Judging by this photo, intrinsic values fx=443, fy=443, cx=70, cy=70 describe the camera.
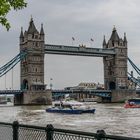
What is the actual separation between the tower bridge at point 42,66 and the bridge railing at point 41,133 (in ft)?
327

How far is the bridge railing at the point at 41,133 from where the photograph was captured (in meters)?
6.96

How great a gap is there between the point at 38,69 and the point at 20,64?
7.30 m

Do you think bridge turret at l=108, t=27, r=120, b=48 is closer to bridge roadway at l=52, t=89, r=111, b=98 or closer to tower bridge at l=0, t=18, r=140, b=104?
tower bridge at l=0, t=18, r=140, b=104

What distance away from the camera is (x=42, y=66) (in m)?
125

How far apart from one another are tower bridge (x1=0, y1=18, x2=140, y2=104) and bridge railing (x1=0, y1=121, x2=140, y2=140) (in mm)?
99762

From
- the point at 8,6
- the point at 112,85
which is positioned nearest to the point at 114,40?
the point at 112,85

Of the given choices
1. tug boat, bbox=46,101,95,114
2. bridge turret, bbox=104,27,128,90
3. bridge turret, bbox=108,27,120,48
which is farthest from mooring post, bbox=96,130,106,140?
bridge turret, bbox=108,27,120,48

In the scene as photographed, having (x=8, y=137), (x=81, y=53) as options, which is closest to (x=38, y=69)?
(x=81, y=53)

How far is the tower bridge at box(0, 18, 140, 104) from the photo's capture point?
114 meters

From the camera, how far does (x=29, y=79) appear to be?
122 metres

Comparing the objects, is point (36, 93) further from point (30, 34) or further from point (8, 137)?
point (8, 137)

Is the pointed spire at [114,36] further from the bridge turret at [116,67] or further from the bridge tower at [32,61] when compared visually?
the bridge tower at [32,61]

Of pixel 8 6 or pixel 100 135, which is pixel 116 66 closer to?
pixel 8 6

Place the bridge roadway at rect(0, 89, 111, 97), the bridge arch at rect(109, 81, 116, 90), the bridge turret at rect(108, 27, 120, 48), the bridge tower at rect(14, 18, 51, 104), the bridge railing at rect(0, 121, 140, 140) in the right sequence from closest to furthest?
the bridge railing at rect(0, 121, 140, 140), the bridge roadway at rect(0, 89, 111, 97), the bridge tower at rect(14, 18, 51, 104), the bridge turret at rect(108, 27, 120, 48), the bridge arch at rect(109, 81, 116, 90)
